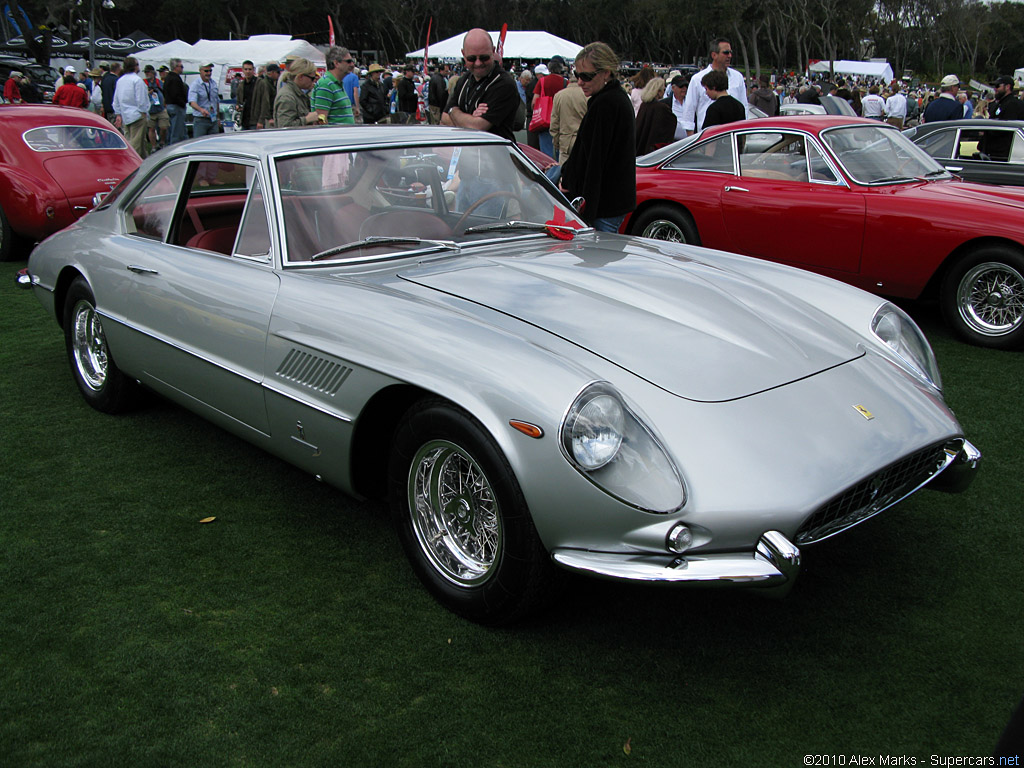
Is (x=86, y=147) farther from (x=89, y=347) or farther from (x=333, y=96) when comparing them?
(x=89, y=347)

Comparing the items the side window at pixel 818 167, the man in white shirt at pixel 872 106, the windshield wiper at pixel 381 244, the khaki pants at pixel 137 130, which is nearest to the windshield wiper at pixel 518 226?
the windshield wiper at pixel 381 244

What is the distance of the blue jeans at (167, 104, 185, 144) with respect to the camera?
49.8 ft

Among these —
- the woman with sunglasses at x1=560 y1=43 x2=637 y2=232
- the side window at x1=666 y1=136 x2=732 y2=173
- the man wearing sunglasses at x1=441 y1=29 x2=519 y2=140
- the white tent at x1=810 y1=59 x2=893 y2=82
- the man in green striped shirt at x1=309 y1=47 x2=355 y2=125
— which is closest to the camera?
the woman with sunglasses at x1=560 y1=43 x2=637 y2=232

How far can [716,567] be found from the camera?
7.42 feet

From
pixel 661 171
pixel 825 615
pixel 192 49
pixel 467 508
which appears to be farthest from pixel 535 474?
pixel 192 49

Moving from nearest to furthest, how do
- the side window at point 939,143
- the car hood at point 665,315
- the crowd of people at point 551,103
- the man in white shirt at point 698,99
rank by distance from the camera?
the car hood at point 665,315, the crowd of people at point 551,103, the side window at point 939,143, the man in white shirt at point 698,99

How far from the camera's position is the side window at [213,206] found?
147 inches

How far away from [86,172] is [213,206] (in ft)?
16.1

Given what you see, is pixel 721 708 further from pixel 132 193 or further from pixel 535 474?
pixel 132 193

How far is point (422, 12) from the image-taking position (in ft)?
265

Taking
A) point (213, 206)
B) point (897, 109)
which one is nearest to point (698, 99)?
point (213, 206)

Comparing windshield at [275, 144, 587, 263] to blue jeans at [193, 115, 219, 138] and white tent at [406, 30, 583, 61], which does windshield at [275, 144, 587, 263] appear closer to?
blue jeans at [193, 115, 219, 138]

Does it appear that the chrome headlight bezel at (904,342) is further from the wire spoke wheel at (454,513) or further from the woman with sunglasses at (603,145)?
the woman with sunglasses at (603,145)

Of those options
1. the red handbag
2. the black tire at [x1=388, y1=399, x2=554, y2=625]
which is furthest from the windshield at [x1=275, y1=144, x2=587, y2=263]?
the red handbag
